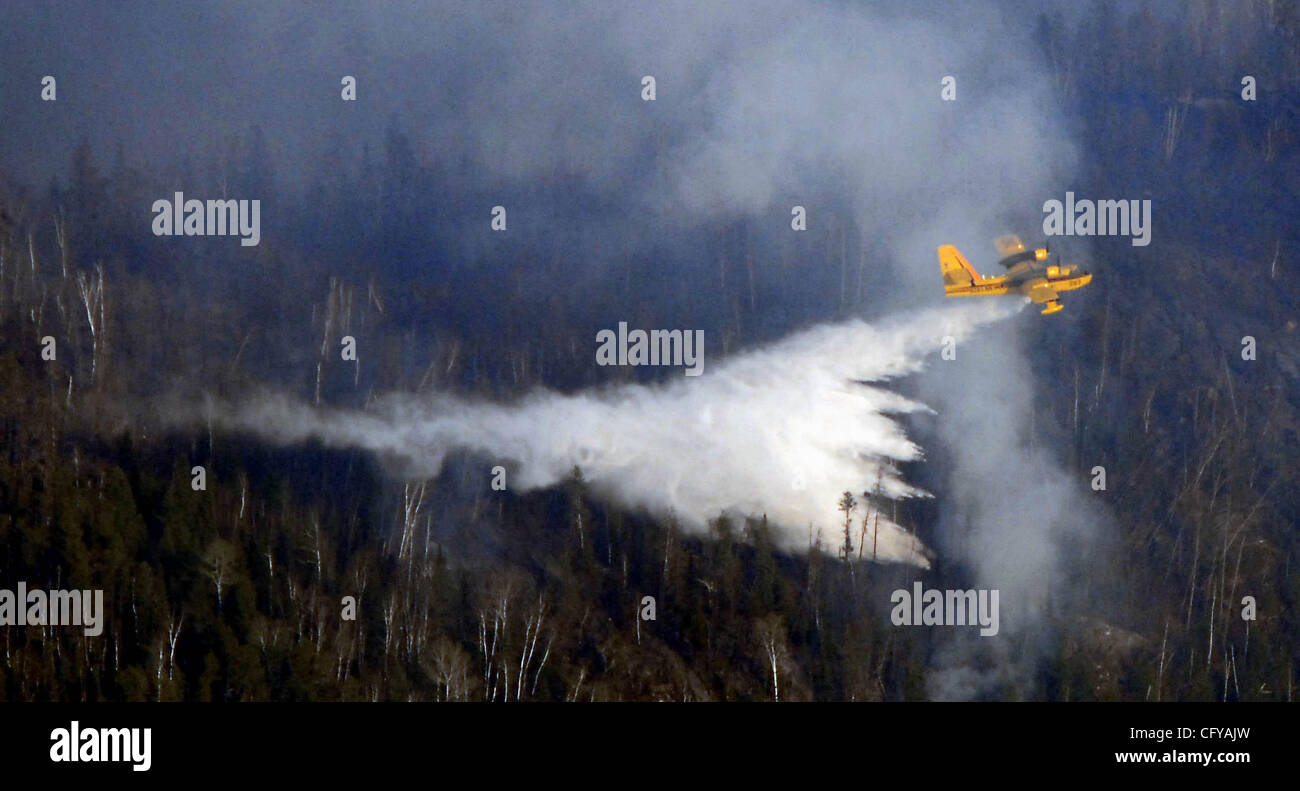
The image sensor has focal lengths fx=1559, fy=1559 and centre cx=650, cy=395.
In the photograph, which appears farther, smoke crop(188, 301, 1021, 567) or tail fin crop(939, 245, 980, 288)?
smoke crop(188, 301, 1021, 567)

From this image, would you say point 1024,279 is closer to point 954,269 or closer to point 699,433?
point 954,269

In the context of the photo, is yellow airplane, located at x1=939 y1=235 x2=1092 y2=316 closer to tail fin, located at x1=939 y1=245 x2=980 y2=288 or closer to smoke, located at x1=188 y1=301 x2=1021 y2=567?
tail fin, located at x1=939 y1=245 x2=980 y2=288

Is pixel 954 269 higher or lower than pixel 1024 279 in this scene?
higher

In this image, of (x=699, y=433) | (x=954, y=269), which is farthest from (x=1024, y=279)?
(x=699, y=433)

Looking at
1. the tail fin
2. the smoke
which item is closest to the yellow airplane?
the tail fin

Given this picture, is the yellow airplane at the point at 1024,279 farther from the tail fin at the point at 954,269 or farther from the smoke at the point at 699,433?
the smoke at the point at 699,433
